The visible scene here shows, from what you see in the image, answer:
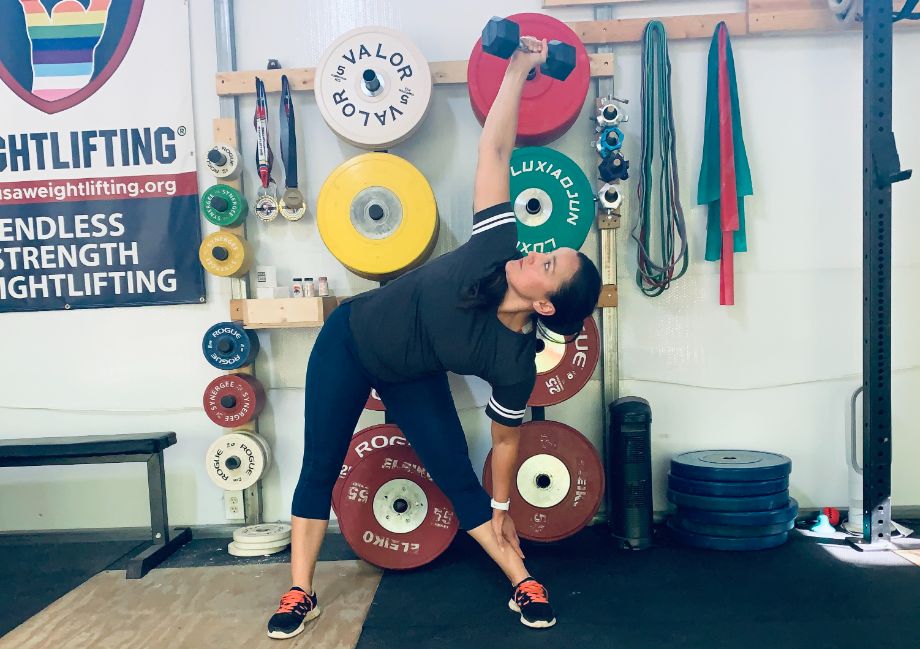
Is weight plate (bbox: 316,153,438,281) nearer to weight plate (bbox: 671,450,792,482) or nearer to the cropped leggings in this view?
the cropped leggings

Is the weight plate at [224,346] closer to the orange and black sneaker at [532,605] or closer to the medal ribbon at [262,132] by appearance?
the medal ribbon at [262,132]

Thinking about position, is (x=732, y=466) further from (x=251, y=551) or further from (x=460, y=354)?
(x=251, y=551)

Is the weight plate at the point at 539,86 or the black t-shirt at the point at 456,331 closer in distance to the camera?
the black t-shirt at the point at 456,331

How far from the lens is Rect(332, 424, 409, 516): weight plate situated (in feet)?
7.12

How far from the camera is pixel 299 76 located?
7.91 ft

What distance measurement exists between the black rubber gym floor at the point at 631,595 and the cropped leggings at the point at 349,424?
289 millimetres

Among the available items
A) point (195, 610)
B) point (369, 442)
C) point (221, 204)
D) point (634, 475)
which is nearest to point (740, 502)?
point (634, 475)

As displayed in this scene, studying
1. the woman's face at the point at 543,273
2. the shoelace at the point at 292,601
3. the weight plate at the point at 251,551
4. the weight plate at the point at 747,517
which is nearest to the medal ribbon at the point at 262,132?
the woman's face at the point at 543,273

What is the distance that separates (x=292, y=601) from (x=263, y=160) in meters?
1.50

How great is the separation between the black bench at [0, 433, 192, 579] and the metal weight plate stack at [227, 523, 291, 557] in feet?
0.84

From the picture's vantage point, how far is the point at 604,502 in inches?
97.8

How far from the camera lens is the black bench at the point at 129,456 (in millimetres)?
2252

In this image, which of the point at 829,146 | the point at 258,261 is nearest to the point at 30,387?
the point at 258,261

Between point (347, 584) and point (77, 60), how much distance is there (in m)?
2.20
